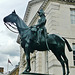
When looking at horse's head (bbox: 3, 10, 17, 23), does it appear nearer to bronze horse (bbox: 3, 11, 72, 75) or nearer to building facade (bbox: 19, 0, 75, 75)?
bronze horse (bbox: 3, 11, 72, 75)

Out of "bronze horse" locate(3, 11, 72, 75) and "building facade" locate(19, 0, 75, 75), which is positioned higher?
"building facade" locate(19, 0, 75, 75)

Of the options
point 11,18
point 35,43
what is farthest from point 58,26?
point 35,43

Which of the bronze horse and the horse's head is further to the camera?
the horse's head

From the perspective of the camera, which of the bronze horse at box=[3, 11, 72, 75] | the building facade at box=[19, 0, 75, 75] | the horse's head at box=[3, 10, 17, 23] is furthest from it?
the building facade at box=[19, 0, 75, 75]

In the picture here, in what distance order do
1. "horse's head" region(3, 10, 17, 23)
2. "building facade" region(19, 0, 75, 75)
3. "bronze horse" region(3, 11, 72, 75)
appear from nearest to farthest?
"bronze horse" region(3, 11, 72, 75), "horse's head" region(3, 10, 17, 23), "building facade" region(19, 0, 75, 75)

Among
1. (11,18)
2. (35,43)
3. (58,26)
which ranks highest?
(58,26)

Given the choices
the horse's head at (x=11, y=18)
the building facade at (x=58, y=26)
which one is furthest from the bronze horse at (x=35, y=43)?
the building facade at (x=58, y=26)

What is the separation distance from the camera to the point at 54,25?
69.3ft

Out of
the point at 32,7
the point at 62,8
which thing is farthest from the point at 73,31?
the point at 32,7

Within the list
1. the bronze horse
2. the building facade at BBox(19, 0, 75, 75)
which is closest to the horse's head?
the bronze horse

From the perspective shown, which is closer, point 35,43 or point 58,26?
point 35,43

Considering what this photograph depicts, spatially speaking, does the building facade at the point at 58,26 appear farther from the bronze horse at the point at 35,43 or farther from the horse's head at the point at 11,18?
the horse's head at the point at 11,18

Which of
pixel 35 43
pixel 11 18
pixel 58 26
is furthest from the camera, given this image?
pixel 58 26

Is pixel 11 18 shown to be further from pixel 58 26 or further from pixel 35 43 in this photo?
pixel 58 26
